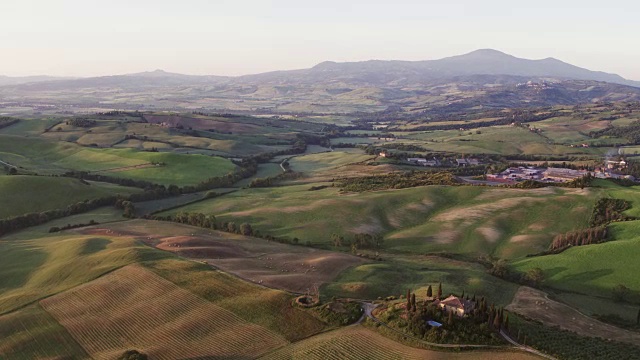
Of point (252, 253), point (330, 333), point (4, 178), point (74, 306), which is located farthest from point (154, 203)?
point (330, 333)

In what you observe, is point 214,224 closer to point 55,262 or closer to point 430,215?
point 55,262

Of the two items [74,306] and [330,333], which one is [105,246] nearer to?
[74,306]

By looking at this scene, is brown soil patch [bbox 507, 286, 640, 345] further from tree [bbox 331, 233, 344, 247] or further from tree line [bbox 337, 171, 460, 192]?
tree line [bbox 337, 171, 460, 192]

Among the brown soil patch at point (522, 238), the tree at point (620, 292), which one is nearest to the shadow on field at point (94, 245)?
the brown soil patch at point (522, 238)

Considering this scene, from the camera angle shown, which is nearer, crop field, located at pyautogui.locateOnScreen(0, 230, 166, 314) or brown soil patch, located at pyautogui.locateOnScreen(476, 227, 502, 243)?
crop field, located at pyautogui.locateOnScreen(0, 230, 166, 314)

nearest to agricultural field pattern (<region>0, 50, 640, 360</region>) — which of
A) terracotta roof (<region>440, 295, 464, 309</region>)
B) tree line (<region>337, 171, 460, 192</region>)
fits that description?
terracotta roof (<region>440, 295, 464, 309</region>)

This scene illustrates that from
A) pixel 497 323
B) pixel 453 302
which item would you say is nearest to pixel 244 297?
pixel 453 302
